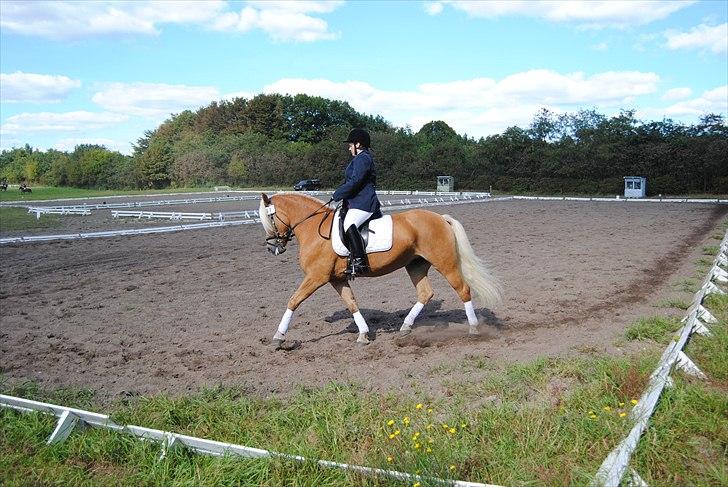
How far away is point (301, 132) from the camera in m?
81.3

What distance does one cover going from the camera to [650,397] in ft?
13.9

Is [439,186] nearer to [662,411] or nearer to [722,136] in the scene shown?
[722,136]

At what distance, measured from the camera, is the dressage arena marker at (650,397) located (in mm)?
3242

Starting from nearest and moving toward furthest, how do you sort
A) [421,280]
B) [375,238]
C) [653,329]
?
[653,329]
[375,238]
[421,280]

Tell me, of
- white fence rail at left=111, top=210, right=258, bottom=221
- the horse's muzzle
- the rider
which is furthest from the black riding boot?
white fence rail at left=111, top=210, right=258, bottom=221

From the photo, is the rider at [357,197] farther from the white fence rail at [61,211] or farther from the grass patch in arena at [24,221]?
the white fence rail at [61,211]

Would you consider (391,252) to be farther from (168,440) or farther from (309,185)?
(309,185)

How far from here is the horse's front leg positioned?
6902mm

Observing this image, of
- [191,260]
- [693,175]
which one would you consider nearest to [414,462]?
[191,260]

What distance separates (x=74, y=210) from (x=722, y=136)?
145 feet

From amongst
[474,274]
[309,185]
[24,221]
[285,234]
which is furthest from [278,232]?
[309,185]

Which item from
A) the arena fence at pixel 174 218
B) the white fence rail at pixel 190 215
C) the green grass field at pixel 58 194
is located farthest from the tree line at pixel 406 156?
the white fence rail at pixel 190 215

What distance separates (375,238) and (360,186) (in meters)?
0.67

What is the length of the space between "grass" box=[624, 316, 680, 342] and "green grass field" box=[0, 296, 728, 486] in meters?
1.08
